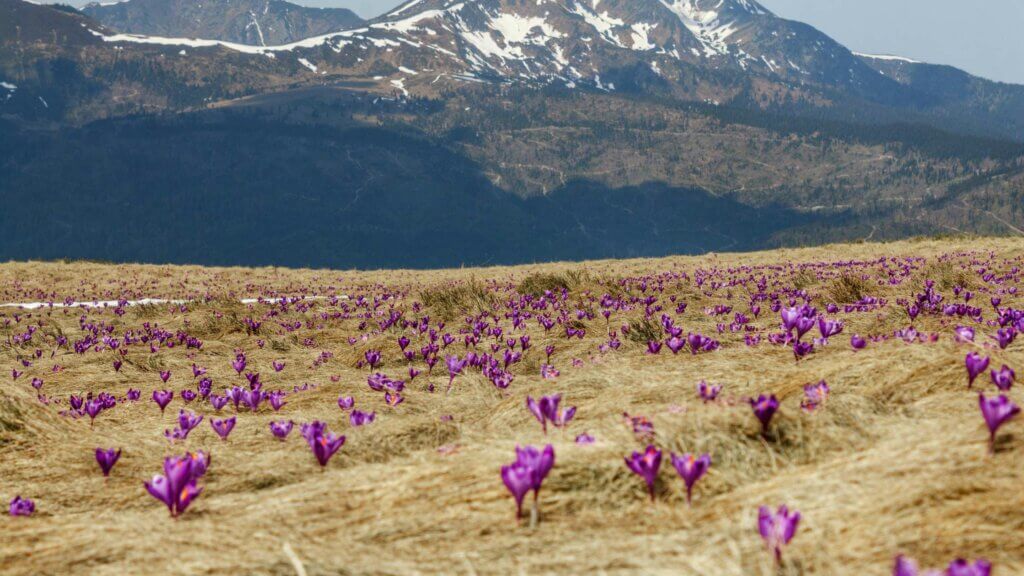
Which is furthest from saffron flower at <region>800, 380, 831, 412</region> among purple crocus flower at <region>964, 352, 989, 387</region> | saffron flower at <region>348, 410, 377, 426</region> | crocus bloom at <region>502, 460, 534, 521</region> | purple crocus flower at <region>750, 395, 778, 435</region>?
saffron flower at <region>348, 410, 377, 426</region>

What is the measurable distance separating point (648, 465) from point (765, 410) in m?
0.73

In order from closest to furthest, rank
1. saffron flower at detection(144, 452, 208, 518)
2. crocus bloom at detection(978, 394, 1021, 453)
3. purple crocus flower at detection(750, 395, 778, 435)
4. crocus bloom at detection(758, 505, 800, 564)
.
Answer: crocus bloom at detection(758, 505, 800, 564), crocus bloom at detection(978, 394, 1021, 453), saffron flower at detection(144, 452, 208, 518), purple crocus flower at detection(750, 395, 778, 435)

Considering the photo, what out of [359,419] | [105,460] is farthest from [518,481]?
[105,460]

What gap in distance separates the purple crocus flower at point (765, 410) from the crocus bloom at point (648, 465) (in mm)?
620

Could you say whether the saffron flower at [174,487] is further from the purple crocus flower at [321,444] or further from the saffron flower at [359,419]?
the saffron flower at [359,419]

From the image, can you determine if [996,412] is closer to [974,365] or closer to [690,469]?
[690,469]

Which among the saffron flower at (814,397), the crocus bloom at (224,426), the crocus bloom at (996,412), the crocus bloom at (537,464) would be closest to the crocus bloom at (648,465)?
the crocus bloom at (537,464)

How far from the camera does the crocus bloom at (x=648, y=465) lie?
255 cm

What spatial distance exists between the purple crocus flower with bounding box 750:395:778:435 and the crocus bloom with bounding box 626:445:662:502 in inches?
24.4

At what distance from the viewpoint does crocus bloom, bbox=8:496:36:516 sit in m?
3.16

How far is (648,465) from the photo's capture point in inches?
101

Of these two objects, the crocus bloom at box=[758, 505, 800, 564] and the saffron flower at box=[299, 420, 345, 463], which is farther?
the saffron flower at box=[299, 420, 345, 463]

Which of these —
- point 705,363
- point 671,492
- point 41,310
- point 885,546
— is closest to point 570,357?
point 705,363

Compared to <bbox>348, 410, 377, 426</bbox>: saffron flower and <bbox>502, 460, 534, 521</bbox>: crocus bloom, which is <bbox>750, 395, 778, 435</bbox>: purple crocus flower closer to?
<bbox>502, 460, 534, 521</bbox>: crocus bloom
